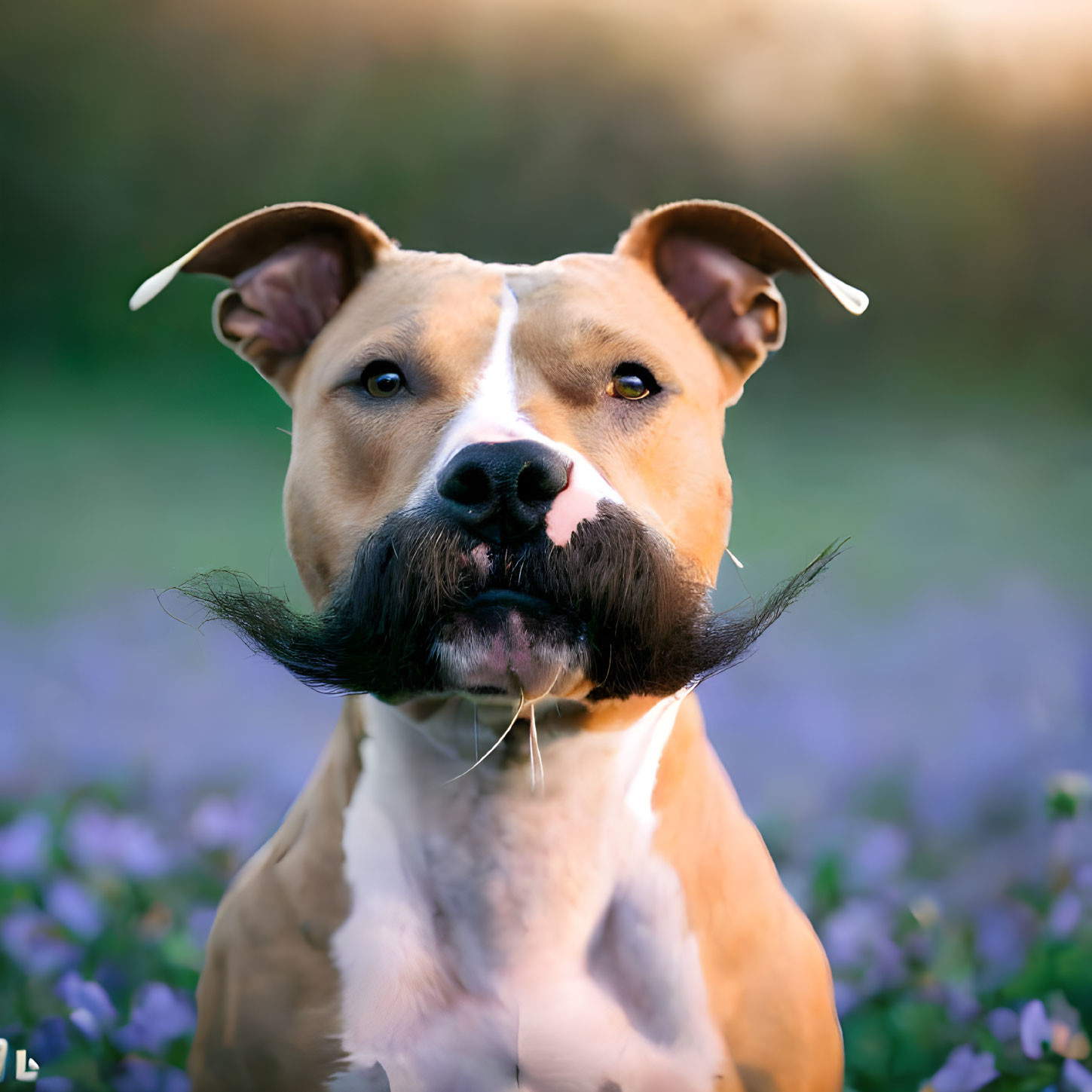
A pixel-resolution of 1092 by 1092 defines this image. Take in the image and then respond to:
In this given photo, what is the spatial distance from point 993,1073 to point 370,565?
1667 millimetres

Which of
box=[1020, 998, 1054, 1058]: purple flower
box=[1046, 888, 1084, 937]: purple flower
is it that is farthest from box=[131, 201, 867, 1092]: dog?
box=[1046, 888, 1084, 937]: purple flower

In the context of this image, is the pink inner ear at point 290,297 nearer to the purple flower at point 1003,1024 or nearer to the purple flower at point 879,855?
the purple flower at point 879,855

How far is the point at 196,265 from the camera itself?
1.72 m

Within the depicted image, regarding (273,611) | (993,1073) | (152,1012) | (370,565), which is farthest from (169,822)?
(993,1073)

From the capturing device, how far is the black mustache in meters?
1.26

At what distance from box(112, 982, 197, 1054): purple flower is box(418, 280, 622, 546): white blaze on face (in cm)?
139

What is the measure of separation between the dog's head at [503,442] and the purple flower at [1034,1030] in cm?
124

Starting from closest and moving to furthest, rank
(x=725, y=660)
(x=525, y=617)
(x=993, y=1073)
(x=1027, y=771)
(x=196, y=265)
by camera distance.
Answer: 1. (x=525, y=617)
2. (x=725, y=660)
3. (x=196, y=265)
4. (x=993, y=1073)
5. (x=1027, y=771)

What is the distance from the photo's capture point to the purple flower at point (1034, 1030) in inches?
85.2

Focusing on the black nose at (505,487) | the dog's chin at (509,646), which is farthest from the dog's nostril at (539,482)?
the dog's chin at (509,646)

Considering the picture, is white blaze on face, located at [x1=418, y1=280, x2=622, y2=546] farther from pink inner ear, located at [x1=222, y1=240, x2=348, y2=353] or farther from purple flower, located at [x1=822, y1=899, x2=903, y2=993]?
purple flower, located at [x1=822, y1=899, x2=903, y2=993]

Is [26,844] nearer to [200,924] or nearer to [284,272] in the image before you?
[200,924]

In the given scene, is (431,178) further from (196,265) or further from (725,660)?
(725,660)

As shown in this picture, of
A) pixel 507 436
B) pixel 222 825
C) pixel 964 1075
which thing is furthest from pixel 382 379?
pixel 964 1075
